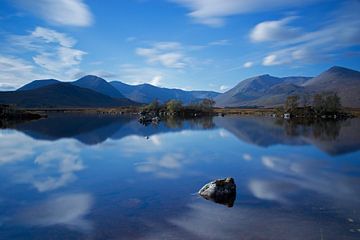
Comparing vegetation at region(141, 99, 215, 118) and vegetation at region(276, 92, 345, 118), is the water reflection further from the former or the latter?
vegetation at region(141, 99, 215, 118)

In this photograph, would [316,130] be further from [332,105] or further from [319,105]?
[332,105]

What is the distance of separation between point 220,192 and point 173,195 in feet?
8.92

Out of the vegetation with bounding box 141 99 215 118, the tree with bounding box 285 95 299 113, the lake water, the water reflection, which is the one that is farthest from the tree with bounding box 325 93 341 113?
the water reflection

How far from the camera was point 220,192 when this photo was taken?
755 inches

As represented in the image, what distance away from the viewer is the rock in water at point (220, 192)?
62.0 feet

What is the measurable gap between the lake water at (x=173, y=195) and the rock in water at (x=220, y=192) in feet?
2.33

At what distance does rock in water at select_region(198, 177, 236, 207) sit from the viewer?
744 inches

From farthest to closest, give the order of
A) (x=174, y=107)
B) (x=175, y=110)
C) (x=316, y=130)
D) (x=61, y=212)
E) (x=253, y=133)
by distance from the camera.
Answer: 1. (x=175, y=110)
2. (x=174, y=107)
3. (x=316, y=130)
4. (x=253, y=133)
5. (x=61, y=212)

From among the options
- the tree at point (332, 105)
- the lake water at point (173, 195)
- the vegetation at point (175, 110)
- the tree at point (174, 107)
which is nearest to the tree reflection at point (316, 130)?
the lake water at point (173, 195)

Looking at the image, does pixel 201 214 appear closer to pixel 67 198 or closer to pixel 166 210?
pixel 166 210

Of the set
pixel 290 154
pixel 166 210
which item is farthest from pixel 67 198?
pixel 290 154

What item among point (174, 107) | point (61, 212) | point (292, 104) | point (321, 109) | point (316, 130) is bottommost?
point (61, 212)

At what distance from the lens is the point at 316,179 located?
80.1ft

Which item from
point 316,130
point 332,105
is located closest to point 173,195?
point 316,130
